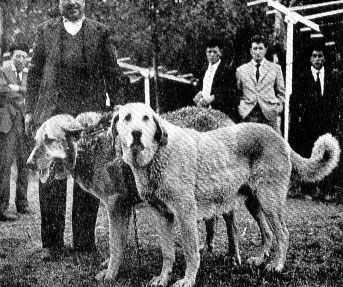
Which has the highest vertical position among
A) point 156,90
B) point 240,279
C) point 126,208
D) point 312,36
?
point 312,36

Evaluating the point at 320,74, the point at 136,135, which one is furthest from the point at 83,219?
the point at 320,74

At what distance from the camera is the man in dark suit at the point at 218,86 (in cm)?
457

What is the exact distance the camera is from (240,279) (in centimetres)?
380

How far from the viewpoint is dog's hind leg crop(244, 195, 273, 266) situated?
165 inches

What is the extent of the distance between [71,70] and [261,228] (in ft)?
5.77

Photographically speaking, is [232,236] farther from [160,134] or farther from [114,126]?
[114,126]

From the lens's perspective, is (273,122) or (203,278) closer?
(203,278)

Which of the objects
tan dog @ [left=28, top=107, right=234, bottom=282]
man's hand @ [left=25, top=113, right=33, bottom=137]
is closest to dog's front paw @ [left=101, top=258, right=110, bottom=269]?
tan dog @ [left=28, top=107, right=234, bottom=282]

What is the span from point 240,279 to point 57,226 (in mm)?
1549

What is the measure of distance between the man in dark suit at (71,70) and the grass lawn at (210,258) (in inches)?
11.6

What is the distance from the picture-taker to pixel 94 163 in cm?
411

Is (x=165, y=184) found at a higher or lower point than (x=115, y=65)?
lower

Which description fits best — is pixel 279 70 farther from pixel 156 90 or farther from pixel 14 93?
pixel 14 93

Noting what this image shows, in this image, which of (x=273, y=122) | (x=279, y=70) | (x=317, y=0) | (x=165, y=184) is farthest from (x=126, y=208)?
(x=317, y=0)
